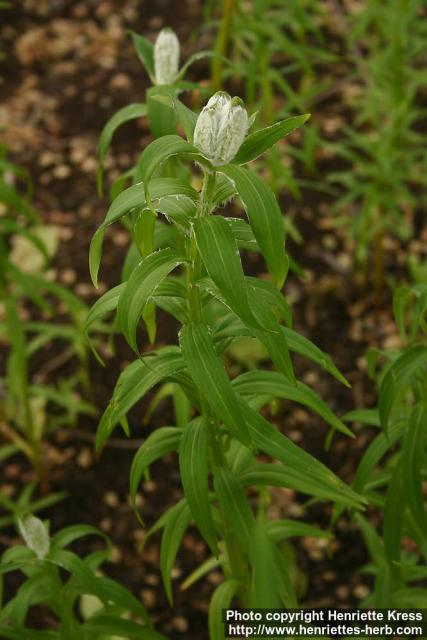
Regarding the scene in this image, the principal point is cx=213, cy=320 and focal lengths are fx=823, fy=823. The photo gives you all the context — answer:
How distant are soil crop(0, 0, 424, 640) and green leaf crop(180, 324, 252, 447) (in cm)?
101

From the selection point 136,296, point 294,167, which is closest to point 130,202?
point 136,296

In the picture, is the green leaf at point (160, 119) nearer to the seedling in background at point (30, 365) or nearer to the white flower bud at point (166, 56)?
the white flower bud at point (166, 56)

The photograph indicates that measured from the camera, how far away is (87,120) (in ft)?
11.8

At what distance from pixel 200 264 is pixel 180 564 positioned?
4.77 ft

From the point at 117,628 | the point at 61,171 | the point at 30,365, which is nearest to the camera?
the point at 117,628

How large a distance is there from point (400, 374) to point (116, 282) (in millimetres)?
1749

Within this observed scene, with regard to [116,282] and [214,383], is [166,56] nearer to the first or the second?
[214,383]

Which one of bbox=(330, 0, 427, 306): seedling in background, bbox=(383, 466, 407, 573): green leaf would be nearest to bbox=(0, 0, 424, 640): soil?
bbox=(330, 0, 427, 306): seedling in background

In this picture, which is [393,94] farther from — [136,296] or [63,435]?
[136,296]

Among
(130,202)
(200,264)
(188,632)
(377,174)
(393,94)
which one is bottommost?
(188,632)

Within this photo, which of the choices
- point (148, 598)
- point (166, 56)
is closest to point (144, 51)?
point (166, 56)

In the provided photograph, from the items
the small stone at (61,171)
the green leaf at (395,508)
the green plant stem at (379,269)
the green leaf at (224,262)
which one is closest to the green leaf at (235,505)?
the green leaf at (395,508)

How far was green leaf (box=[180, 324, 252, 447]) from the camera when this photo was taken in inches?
48.0

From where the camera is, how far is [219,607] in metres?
1.57
